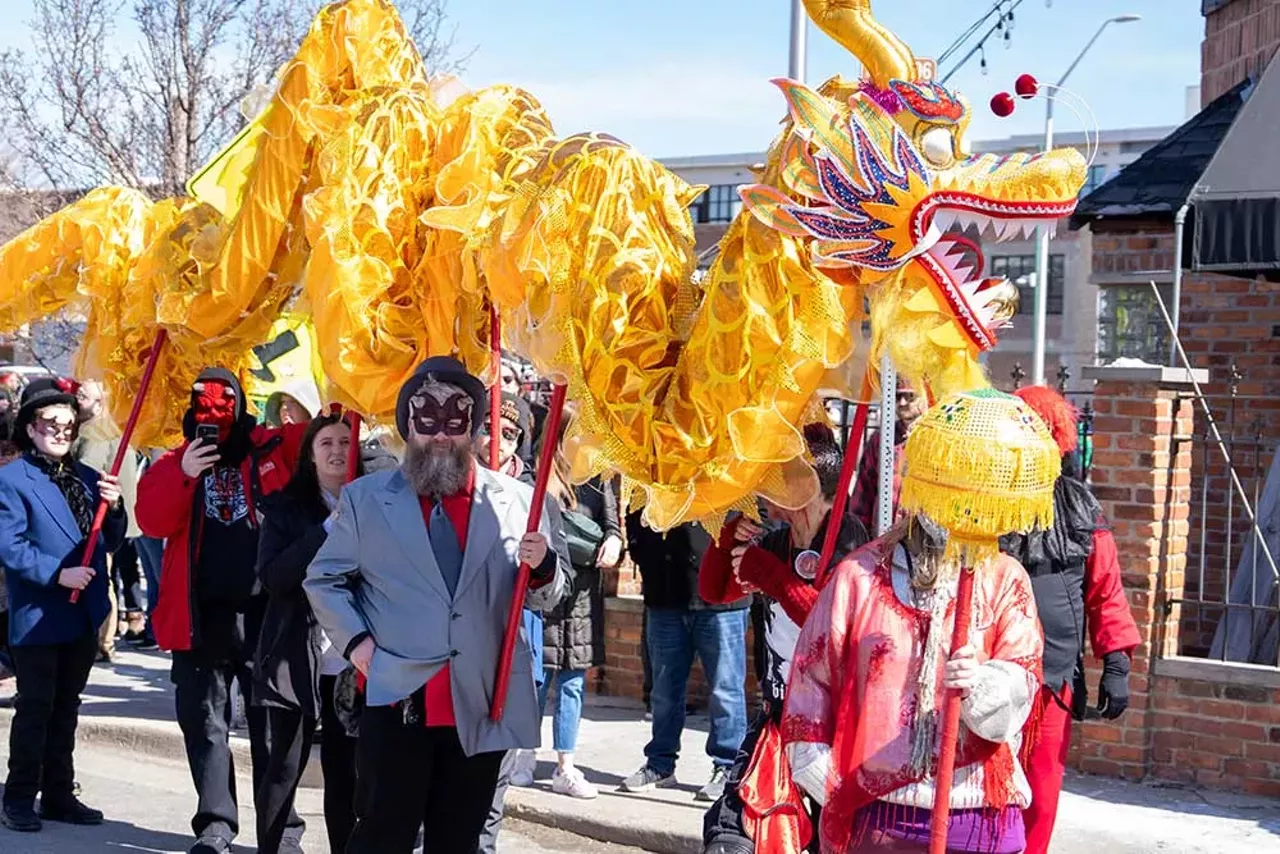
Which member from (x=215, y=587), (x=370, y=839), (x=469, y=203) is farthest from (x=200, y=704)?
(x=469, y=203)

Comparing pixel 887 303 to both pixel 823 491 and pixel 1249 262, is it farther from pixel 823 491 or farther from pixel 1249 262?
pixel 1249 262

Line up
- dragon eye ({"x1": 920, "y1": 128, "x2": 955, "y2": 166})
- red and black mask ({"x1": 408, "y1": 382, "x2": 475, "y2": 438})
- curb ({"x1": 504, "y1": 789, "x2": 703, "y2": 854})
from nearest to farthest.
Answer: dragon eye ({"x1": 920, "y1": 128, "x2": 955, "y2": 166})
red and black mask ({"x1": 408, "y1": 382, "x2": 475, "y2": 438})
curb ({"x1": 504, "y1": 789, "x2": 703, "y2": 854})

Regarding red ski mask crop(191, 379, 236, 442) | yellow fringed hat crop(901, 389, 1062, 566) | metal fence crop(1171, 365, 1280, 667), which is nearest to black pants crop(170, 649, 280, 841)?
red ski mask crop(191, 379, 236, 442)

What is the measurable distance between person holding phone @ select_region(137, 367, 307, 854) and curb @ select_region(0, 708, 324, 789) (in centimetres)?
169

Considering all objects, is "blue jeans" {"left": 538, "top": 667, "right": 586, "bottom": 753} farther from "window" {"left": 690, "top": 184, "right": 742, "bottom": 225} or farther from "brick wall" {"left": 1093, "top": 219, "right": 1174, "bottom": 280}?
"window" {"left": 690, "top": 184, "right": 742, "bottom": 225}

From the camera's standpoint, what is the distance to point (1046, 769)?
493cm

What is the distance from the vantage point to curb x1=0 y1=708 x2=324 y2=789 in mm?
7684

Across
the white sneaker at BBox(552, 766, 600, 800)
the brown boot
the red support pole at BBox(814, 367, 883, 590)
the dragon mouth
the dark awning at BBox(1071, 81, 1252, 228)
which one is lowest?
the white sneaker at BBox(552, 766, 600, 800)

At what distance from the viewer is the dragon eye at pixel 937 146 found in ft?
12.2

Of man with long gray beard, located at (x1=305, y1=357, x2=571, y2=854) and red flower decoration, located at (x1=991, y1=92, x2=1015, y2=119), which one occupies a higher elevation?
red flower decoration, located at (x1=991, y1=92, x2=1015, y2=119)

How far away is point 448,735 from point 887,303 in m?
1.75

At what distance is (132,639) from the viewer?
428 inches

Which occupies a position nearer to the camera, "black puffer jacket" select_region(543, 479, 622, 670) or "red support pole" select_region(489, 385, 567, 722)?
"red support pole" select_region(489, 385, 567, 722)

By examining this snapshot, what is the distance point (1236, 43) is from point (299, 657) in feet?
21.8
